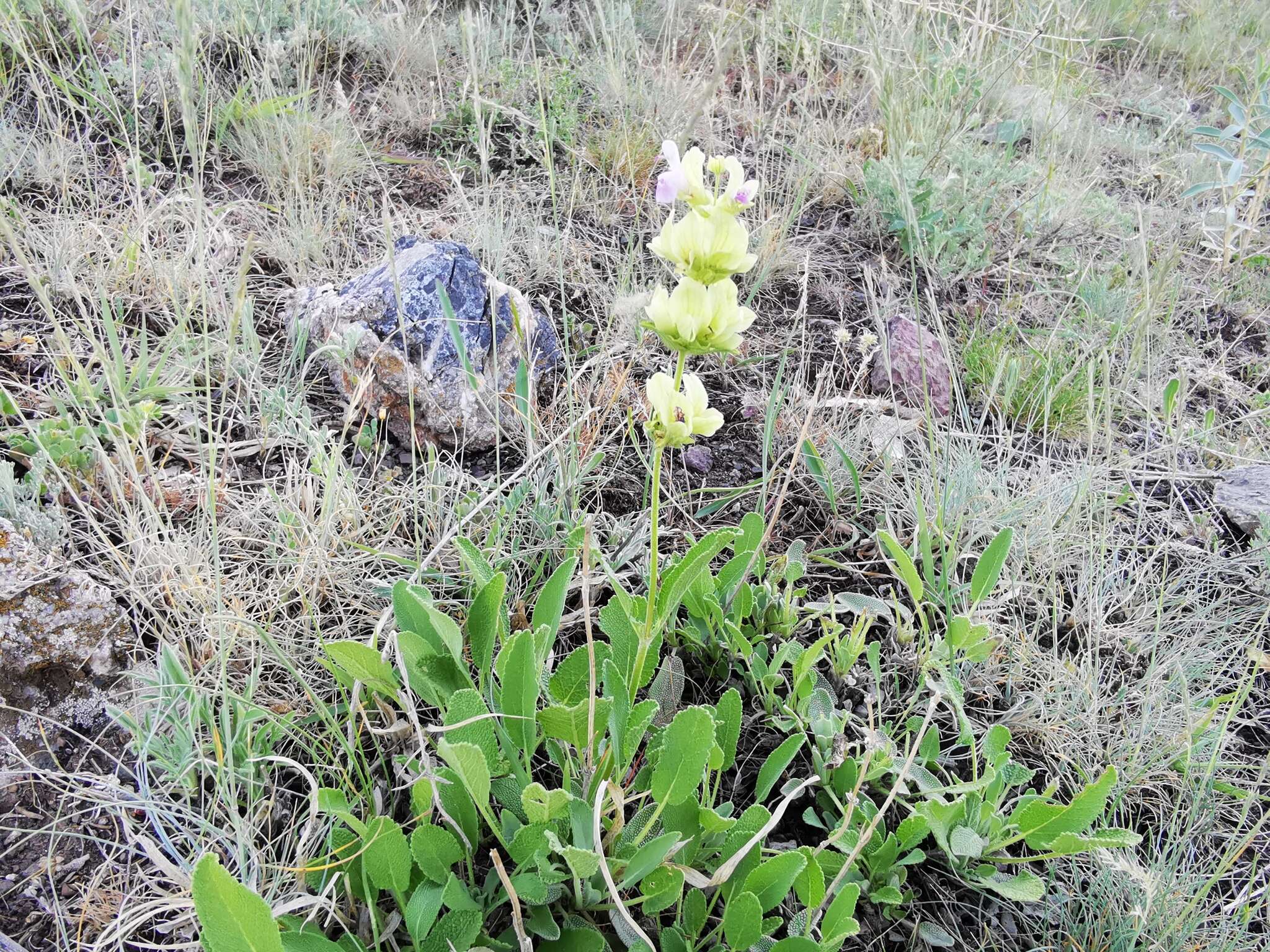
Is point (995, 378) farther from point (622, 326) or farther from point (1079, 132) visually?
point (1079, 132)

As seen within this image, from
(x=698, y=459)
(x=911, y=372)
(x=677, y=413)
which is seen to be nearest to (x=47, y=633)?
(x=677, y=413)

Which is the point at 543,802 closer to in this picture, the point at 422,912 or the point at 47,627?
the point at 422,912

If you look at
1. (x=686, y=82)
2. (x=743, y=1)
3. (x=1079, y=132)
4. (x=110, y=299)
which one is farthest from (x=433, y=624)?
(x=1079, y=132)

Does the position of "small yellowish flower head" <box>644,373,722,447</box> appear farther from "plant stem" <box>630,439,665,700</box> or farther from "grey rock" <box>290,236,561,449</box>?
"grey rock" <box>290,236,561,449</box>

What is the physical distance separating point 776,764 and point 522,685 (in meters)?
0.42

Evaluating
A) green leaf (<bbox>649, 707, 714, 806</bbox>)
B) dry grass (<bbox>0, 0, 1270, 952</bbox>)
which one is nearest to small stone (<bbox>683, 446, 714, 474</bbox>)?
dry grass (<bbox>0, 0, 1270, 952</bbox>)

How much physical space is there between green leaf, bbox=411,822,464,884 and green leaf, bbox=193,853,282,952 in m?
0.21

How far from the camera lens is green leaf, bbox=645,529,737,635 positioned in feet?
3.98

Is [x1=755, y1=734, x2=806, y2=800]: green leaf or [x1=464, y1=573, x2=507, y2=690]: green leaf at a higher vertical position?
[x1=464, y1=573, x2=507, y2=690]: green leaf

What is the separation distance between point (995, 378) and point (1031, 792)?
3.57 ft

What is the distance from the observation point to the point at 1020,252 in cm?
278

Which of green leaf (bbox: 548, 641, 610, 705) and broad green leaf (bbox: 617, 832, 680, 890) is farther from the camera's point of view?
green leaf (bbox: 548, 641, 610, 705)

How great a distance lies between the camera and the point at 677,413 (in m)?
1.03

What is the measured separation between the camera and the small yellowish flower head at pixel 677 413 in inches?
39.0
